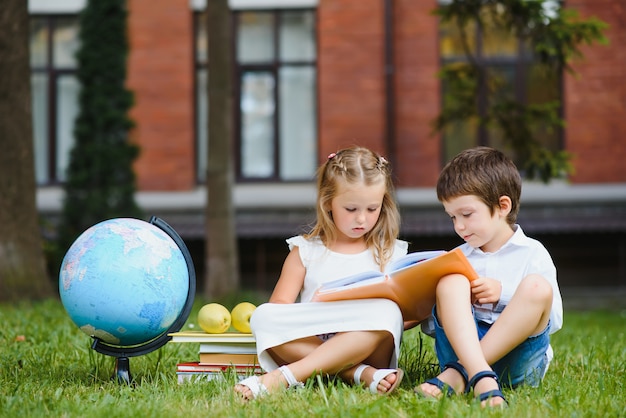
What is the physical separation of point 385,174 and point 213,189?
531 centimetres

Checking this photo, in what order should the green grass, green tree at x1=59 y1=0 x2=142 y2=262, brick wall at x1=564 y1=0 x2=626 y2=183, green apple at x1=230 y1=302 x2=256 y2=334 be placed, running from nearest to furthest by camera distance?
the green grass → green apple at x1=230 y1=302 x2=256 y2=334 → green tree at x1=59 y1=0 x2=142 y2=262 → brick wall at x1=564 y1=0 x2=626 y2=183

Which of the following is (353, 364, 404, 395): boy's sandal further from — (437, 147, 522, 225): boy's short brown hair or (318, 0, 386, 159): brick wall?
(318, 0, 386, 159): brick wall

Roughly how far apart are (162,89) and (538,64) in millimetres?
5732

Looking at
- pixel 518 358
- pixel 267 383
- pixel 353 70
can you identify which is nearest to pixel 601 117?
pixel 353 70

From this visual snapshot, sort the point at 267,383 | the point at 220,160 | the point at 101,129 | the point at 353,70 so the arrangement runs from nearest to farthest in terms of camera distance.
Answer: the point at 267,383, the point at 220,160, the point at 101,129, the point at 353,70

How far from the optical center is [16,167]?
788 centimetres

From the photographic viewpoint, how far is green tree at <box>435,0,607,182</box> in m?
8.27

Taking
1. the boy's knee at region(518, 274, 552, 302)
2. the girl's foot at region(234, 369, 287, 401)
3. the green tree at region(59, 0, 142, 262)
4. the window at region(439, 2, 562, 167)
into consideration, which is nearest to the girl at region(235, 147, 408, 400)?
the girl's foot at region(234, 369, 287, 401)

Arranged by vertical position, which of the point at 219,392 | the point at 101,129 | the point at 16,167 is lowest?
the point at 219,392

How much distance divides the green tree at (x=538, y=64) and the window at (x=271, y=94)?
3.32 meters

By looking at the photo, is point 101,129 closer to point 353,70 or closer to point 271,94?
point 271,94

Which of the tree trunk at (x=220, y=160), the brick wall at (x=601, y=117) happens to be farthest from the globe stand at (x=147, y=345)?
the brick wall at (x=601, y=117)

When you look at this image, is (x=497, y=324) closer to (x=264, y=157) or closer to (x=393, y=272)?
(x=393, y=272)

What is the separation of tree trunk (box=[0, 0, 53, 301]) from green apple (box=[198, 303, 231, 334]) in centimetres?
458
